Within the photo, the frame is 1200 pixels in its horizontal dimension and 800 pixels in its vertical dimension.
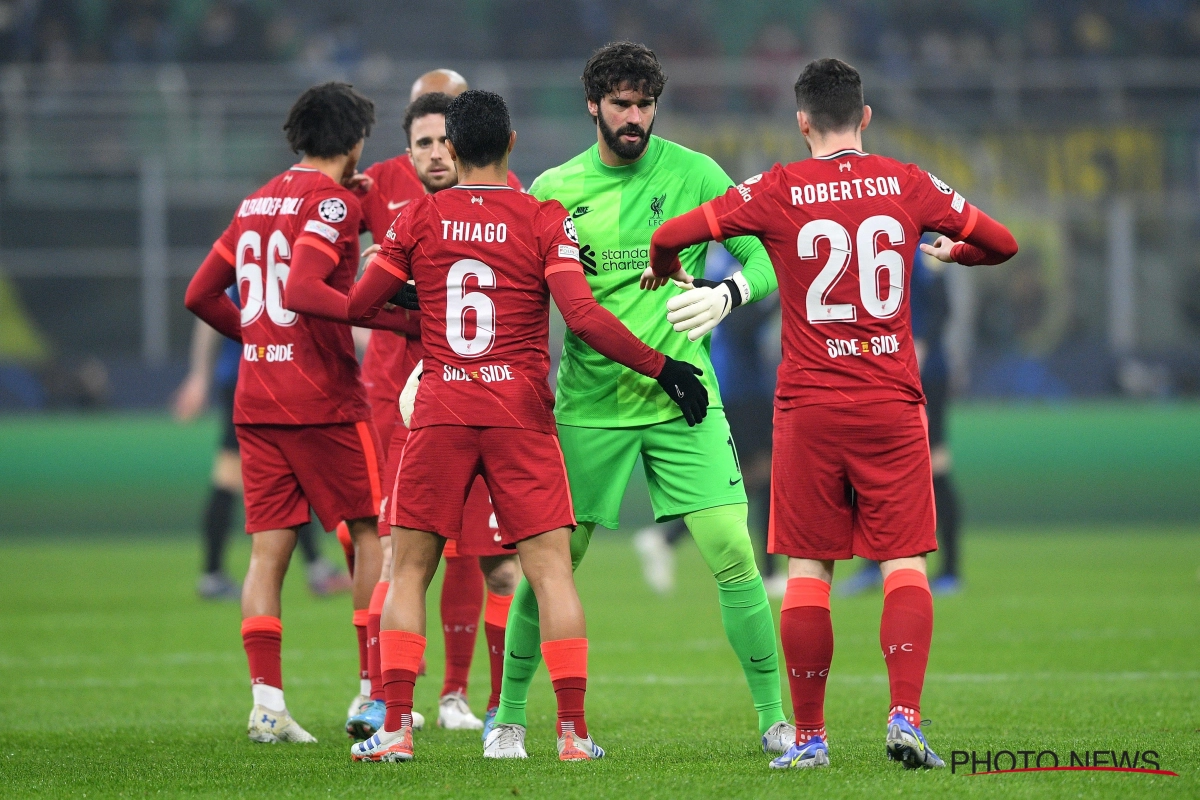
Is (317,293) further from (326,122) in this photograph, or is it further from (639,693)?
(639,693)

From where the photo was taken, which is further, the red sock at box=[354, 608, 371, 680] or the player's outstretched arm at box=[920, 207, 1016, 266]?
the red sock at box=[354, 608, 371, 680]

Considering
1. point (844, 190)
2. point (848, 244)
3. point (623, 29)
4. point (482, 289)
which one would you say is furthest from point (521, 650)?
point (623, 29)

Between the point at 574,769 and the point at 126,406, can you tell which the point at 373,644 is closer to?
the point at 574,769

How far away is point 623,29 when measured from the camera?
21.3 meters

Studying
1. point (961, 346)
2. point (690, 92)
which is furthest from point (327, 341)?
point (690, 92)

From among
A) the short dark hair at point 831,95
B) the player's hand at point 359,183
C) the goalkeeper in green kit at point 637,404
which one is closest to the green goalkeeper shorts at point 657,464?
the goalkeeper in green kit at point 637,404

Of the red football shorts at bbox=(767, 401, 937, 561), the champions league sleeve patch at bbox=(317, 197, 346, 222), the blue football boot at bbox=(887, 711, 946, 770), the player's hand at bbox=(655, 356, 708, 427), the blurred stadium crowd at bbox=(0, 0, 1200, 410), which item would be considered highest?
the blurred stadium crowd at bbox=(0, 0, 1200, 410)

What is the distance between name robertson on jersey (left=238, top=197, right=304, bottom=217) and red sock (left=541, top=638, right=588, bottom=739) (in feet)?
6.24

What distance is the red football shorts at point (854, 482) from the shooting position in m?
4.48

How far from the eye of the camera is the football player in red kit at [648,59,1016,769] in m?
4.48

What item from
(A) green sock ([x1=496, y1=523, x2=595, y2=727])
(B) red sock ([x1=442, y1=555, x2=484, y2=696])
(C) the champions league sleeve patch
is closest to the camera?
(A) green sock ([x1=496, y1=523, x2=595, y2=727])

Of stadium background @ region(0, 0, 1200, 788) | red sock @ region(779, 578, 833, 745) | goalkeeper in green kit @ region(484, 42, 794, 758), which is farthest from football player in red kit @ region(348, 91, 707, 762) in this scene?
stadium background @ region(0, 0, 1200, 788)

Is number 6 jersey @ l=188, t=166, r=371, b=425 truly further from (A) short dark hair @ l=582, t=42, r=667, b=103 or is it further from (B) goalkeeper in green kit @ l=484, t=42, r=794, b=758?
(A) short dark hair @ l=582, t=42, r=667, b=103

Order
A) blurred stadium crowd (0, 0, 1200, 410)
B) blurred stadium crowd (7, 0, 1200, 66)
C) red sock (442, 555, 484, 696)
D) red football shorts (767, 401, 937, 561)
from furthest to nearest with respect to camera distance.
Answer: blurred stadium crowd (7, 0, 1200, 66), blurred stadium crowd (0, 0, 1200, 410), red sock (442, 555, 484, 696), red football shorts (767, 401, 937, 561)
